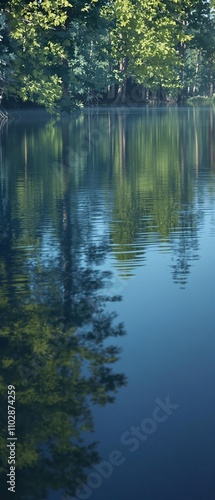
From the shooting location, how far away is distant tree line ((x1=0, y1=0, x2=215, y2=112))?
78688 mm

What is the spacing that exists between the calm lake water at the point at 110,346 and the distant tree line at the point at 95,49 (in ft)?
167

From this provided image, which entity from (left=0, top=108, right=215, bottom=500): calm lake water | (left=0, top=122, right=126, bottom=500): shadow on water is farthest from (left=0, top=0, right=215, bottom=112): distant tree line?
(left=0, top=122, right=126, bottom=500): shadow on water

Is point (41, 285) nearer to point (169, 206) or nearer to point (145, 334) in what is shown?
point (145, 334)

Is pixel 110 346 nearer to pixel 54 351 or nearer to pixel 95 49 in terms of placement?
pixel 54 351

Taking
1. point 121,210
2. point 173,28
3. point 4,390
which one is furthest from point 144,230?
point 173,28

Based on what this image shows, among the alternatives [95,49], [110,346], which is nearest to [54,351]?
[110,346]

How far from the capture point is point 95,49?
117 m

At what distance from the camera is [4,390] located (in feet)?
27.7

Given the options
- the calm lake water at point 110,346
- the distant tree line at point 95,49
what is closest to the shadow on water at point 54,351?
the calm lake water at point 110,346

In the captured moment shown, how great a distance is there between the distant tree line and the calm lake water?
50.8 m

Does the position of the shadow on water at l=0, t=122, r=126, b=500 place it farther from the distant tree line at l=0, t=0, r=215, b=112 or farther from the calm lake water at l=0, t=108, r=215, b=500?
the distant tree line at l=0, t=0, r=215, b=112

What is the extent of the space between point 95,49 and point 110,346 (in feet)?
359

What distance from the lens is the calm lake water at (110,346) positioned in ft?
22.1

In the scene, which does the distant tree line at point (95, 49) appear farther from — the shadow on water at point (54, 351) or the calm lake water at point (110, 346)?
the shadow on water at point (54, 351)
